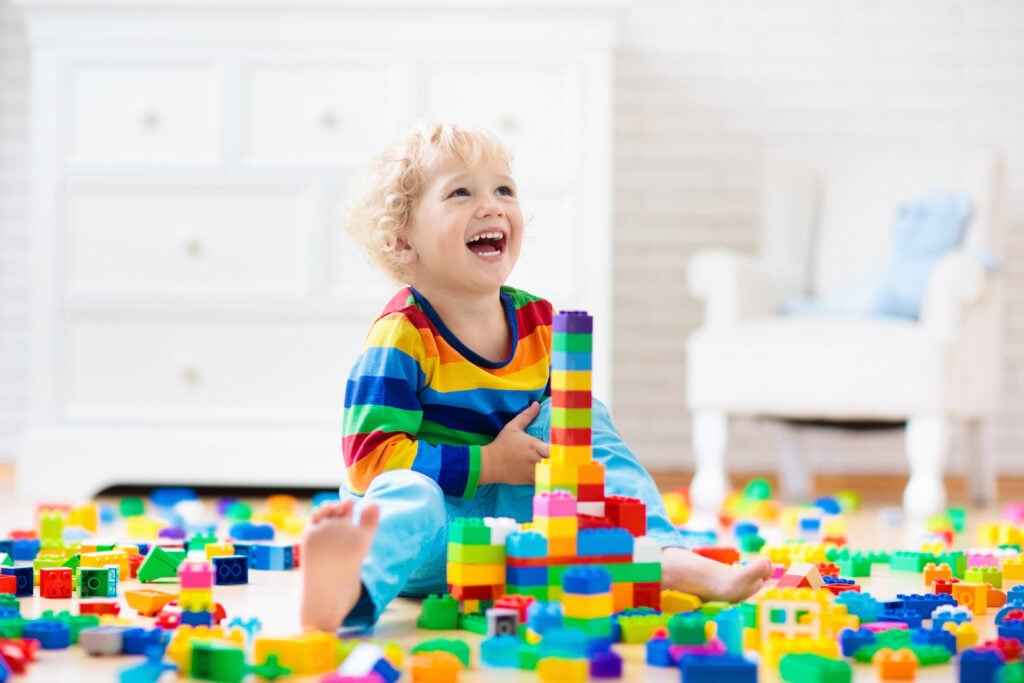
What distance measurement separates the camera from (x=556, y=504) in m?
1.36

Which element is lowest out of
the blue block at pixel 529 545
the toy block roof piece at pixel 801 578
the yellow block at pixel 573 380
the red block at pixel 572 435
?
the toy block roof piece at pixel 801 578

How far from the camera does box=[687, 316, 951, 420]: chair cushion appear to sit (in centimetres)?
300

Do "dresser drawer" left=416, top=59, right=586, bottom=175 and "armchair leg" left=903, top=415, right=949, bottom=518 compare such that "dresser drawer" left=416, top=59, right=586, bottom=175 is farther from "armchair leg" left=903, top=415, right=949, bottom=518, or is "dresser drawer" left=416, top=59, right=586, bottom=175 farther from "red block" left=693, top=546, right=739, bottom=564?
"red block" left=693, top=546, right=739, bottom=564

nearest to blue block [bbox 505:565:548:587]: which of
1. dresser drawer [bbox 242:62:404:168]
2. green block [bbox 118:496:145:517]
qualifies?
green block [bbox 118:496:145:517]

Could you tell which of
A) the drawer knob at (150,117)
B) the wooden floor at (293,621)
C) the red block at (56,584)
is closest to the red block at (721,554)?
the wooden floor at (293,621)

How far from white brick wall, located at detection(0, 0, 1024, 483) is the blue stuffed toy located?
786 mm

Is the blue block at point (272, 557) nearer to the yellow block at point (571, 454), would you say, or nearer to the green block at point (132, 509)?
the yellow block at point (571, 454)

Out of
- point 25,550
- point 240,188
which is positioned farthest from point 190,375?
point 25,550

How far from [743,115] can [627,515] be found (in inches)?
110

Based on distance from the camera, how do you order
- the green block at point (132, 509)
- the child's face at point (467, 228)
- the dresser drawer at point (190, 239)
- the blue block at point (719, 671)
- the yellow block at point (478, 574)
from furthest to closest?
the dresser drawer at point (190, 239)
the green block at point (132, 509)
the child's face at point (467, 228)
the yellow block at point (478, 574)
the blue block at point (719, 671)

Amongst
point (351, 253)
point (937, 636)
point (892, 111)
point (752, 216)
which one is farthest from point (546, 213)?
point (937, 636)

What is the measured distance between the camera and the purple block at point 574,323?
4.66ft

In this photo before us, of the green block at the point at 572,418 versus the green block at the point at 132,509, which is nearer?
the green block at the point at 572,418

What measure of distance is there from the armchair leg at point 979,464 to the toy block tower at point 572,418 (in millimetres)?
2217
